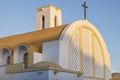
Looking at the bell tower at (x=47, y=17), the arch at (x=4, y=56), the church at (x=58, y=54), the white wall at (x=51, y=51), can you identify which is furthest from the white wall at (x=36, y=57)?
the bell tower at (x=47, y=17)

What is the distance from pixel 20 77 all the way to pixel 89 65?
672cm

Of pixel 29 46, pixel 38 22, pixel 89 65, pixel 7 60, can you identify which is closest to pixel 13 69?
pixel 29 46

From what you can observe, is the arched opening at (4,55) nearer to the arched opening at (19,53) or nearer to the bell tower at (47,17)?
the arched opening at (19,53)

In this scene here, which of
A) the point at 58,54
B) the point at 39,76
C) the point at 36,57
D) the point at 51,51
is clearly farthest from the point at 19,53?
the point at 39,76

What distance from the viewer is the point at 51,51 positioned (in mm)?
19203

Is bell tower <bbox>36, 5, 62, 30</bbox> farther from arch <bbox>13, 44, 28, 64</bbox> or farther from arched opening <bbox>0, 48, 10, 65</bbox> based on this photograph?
arch <bbox>13, 44, 28, 64</bbox>

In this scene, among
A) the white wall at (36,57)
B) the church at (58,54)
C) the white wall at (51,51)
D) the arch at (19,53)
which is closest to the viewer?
the church at (58,54)

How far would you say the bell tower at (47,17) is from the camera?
2666 cm

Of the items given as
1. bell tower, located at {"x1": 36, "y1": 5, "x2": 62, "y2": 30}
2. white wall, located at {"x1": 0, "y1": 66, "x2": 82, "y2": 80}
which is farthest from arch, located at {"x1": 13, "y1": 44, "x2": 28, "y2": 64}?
bell tower, located at {"x1": 36, "y1": 5, "x2": 62, "y2": 30}

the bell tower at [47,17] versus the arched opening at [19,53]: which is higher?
the bell tower at [47,17]

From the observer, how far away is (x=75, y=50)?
2034 centimetres

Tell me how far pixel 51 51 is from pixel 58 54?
718mm

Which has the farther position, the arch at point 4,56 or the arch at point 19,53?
the arch at point 4,56

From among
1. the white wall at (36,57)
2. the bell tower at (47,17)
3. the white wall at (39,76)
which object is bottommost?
the white wall at (39,76)
